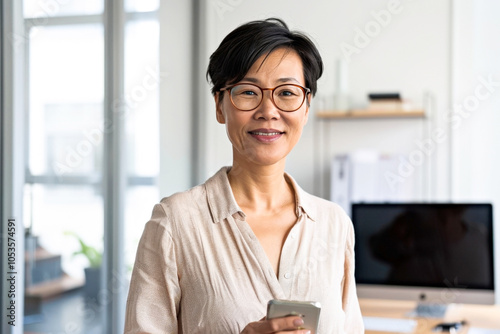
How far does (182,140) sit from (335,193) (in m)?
0.92

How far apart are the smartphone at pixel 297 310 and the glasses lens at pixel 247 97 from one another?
38cm

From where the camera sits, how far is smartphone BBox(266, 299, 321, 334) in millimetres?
969

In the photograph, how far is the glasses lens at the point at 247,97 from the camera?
114 centimetres

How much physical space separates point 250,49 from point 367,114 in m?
2.23

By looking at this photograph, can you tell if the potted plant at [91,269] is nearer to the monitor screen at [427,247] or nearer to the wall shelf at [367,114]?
the monitor screen at [427,247]

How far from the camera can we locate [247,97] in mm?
1145

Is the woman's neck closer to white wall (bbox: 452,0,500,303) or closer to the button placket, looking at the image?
the button placket

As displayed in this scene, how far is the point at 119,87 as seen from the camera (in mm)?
2367

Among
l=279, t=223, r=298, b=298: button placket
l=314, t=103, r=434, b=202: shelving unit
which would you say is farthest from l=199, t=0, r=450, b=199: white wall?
l=279, t=223, r=298, b=298: button placket

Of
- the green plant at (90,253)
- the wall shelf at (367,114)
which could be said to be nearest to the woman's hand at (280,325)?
the green plant at (90,253)

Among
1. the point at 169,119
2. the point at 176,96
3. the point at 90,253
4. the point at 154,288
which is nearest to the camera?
the point at 154,288

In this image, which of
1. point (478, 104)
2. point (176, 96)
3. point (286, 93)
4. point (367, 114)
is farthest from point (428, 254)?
point (286, 93)

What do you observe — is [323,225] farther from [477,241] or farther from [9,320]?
[477,241]

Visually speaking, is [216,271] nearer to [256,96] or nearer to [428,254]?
[256,96]
